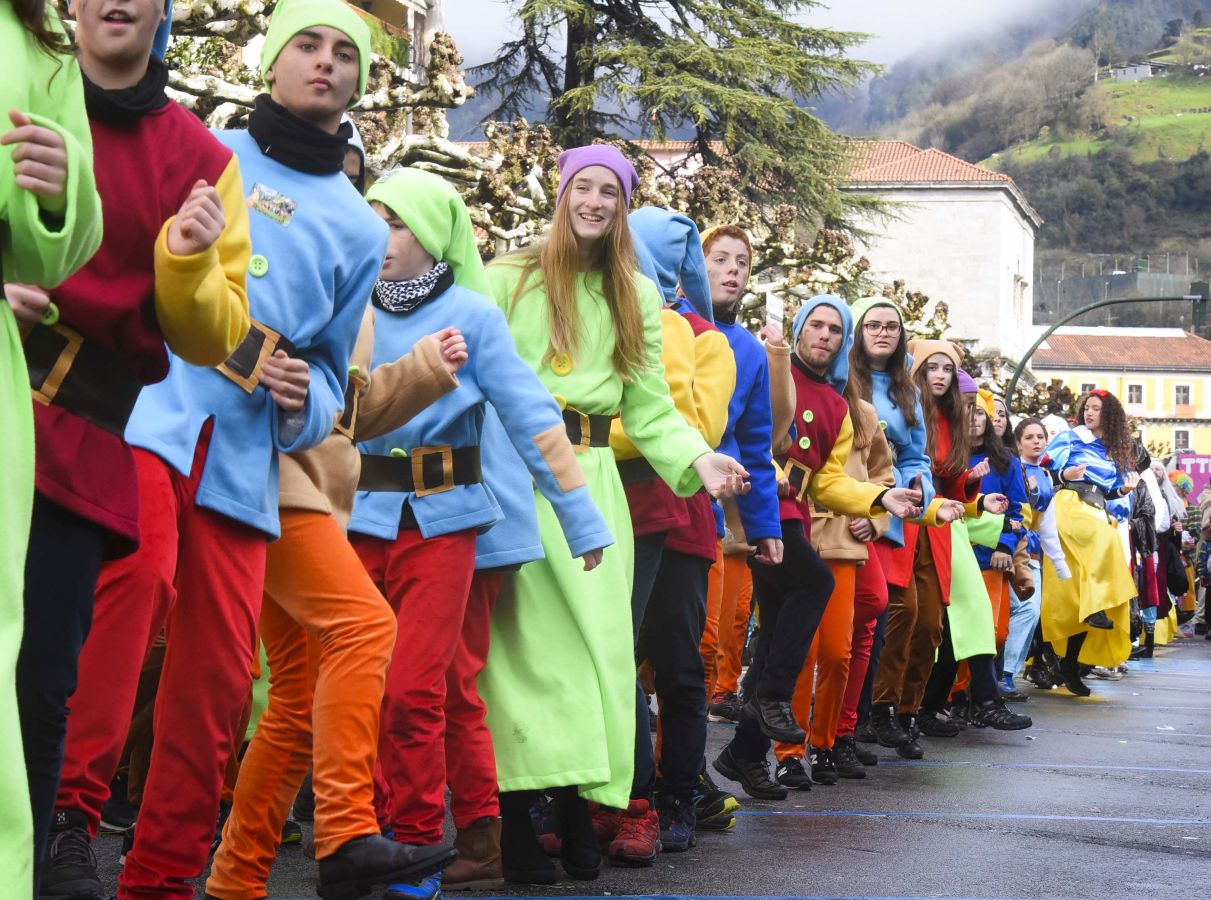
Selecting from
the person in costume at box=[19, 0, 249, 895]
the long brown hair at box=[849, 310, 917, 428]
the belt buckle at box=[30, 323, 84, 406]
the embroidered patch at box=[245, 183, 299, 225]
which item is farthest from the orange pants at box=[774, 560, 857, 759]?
the belt buckle at box=[30, 323, 84, 406]

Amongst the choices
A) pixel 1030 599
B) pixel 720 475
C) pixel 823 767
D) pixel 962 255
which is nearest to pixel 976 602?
pixel 823 767

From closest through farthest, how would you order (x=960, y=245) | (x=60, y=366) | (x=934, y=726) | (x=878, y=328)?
(x=60, y=366)
(x=878, y=328)
(x=934, y=726)
(x=960, y=245)

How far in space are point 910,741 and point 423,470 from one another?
17.4 ft

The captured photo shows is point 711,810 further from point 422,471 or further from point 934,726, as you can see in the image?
point 934,726

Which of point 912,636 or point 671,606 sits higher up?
point 671,606

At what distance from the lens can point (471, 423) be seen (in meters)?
5.71

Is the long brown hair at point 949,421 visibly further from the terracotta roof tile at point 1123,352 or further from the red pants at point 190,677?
the terracotta roof tile at point 1123,352

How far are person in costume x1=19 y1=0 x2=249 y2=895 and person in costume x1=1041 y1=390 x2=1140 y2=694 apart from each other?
38.4 ft

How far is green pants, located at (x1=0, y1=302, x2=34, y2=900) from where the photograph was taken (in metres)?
2.75

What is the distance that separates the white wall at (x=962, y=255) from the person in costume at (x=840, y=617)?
8056 cm

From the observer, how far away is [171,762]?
4234 mm

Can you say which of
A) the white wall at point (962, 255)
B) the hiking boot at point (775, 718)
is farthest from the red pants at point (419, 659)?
the white wall at point (962, 255)

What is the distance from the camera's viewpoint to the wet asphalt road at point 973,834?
6027mm

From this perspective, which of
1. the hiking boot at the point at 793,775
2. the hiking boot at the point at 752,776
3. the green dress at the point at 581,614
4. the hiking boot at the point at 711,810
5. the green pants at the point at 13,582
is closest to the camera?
the green pants at the point at 13,582
